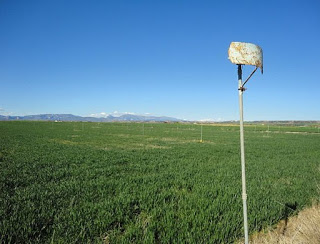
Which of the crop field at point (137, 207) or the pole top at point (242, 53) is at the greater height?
the pole top at point (242, 53)

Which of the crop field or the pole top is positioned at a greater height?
the pole top

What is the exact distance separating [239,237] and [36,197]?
5390 mm

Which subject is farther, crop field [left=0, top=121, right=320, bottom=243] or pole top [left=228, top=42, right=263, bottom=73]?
crop field [left=0, top=121, right=320, bottom=243]

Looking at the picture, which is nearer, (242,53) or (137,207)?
(242,53)

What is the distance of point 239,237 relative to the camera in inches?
166

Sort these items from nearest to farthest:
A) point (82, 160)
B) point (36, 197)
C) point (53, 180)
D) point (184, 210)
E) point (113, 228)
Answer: point (113, 228), point (184, 210), point (36, 197), point (53, 180), point (82, 160)

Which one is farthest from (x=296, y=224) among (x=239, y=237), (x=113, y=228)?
(x=113, y=228)

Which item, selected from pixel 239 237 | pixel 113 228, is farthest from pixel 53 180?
pixel 239 237

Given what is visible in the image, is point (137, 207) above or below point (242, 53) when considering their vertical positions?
below

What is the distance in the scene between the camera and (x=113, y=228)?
4.42 metres

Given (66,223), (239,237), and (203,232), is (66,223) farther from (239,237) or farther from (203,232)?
(239,237)

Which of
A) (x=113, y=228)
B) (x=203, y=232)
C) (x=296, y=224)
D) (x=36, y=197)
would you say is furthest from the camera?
(x=36, y=197)

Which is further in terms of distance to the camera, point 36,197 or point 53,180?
point 53,180

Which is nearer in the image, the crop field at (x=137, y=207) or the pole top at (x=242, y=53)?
the pole top at (x=242, y=53)
